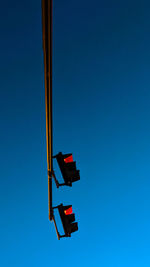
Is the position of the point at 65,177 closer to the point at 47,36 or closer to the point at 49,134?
the point at 49,134

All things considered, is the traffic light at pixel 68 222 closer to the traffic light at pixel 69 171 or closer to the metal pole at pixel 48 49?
the traffic light at pixel 69 171

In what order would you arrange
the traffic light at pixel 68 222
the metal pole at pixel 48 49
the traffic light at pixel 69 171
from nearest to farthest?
the metal pole at pixel 48 49
the traffic light at pixel 69 171
the traffic light at pixel 68 222

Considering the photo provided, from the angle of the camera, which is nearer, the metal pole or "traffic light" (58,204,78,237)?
the metal pole

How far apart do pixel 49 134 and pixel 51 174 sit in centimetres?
139

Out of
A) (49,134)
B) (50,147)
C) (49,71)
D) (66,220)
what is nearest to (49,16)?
(49,71)

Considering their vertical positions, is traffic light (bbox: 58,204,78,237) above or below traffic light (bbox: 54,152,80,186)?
below

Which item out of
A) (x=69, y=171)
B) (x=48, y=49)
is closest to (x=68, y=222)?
(x=69, y=171)

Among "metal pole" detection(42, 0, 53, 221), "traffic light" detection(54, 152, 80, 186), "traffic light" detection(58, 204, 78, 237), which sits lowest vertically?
"traffic light" detection(58, 204, 78, 237)

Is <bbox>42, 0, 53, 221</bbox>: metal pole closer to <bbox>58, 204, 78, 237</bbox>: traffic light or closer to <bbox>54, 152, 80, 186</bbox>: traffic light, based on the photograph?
<bbox>54, 152, 80, 186</bbox>: traffic light

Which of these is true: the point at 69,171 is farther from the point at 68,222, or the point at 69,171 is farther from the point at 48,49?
the point at 48,49

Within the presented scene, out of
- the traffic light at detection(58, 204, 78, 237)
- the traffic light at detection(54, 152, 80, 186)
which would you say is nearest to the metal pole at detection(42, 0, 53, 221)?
the traffic light at detection(54, 152, 80, 186)

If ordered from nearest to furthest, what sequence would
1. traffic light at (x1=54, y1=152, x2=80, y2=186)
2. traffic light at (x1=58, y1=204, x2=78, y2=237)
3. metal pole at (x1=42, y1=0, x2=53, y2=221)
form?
metal pole at (x1=42, y1=0, x2=53, y2=221) < traffic light at (x1=54, y1=152, x2=80, y2=186) < traffic light at (x1=58, y1=204, x2=78, y2=237)

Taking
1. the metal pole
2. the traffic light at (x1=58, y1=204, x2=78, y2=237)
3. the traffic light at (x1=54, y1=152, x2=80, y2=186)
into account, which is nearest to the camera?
the metal pole

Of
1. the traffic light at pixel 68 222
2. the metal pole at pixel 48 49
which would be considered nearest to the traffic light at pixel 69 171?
the metal pole at pixel 48 49
